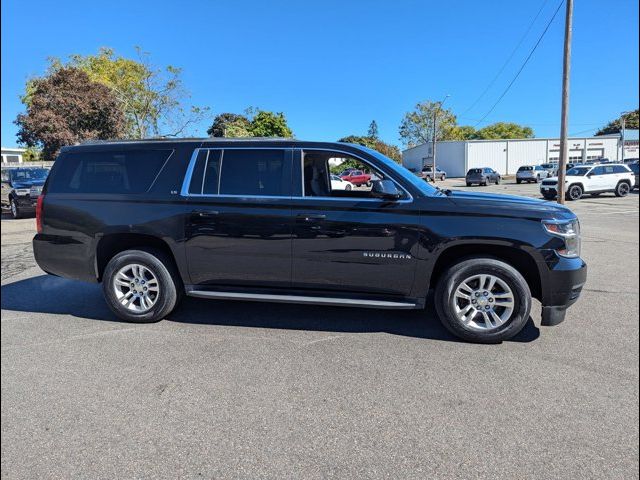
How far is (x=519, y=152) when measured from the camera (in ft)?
188

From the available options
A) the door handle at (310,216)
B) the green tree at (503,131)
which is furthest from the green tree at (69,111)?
the green tree at (503,131)

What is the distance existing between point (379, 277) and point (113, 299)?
112 inches

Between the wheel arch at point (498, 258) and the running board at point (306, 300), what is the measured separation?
0.53 meters

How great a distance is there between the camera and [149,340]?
13.5 feet

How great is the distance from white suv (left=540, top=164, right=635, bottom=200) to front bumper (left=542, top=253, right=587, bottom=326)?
18.9 meters

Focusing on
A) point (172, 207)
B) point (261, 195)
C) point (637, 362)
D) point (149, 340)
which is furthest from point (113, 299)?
point (637, 362)

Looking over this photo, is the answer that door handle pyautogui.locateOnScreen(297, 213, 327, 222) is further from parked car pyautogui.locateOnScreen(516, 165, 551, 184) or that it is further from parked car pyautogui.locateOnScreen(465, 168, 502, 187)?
parked car pyautogui.locateOnScreen(516, 165, 551, 184)

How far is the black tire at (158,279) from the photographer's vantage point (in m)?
4.49

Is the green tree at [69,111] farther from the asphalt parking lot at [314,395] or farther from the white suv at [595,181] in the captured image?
the asphalt parking lot at [314,395]

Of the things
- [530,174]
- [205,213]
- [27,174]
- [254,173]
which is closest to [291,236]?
[254,173]

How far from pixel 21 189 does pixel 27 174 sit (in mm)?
1819

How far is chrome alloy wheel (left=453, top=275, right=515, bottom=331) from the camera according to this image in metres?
3.93

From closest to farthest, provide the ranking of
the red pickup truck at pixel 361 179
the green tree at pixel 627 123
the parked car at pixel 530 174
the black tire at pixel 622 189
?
the red pickup truck at pixel 361 179 → the black tire at pixel 622 189 → the parked car at pixel 530 174 → the green tree at pixel 627 123

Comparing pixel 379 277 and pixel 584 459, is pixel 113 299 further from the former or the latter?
pixel 584 459
